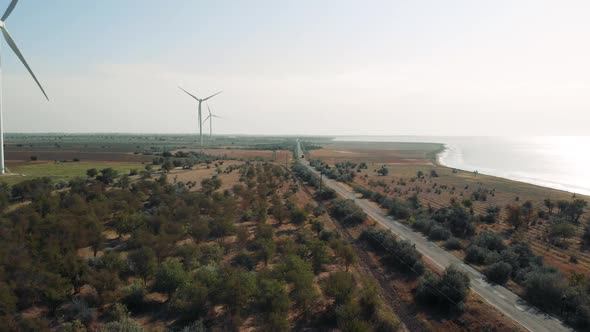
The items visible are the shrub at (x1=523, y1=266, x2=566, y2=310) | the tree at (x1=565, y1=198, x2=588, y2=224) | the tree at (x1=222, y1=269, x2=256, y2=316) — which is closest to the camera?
the tree at (x1=222, y1=269, x2=256, y2=316)

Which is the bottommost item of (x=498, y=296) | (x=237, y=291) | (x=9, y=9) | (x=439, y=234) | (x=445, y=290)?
(x=498, y=296)

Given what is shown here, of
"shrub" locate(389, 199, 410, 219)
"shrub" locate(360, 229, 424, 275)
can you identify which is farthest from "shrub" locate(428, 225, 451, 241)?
"shrub" locate(389, 199, 410, 219)

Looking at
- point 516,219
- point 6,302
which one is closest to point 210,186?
point 6,302

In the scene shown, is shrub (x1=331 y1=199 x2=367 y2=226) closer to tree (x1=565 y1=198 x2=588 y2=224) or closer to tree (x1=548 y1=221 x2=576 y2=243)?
tree (x1=548 y1=221 x2=576 y2=243)

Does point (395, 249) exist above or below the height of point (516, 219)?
above

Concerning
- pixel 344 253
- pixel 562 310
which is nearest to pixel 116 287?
pixel 344 253

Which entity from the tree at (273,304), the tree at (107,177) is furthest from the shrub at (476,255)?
the tree at (107,177)

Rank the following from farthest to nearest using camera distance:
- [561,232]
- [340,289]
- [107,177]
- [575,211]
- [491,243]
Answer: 1. [107,177]
2. [575,211]
3. [561,232]
4. [491,243]
5. [340,289]

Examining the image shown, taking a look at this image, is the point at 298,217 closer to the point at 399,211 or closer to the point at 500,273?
the point at 399,211
